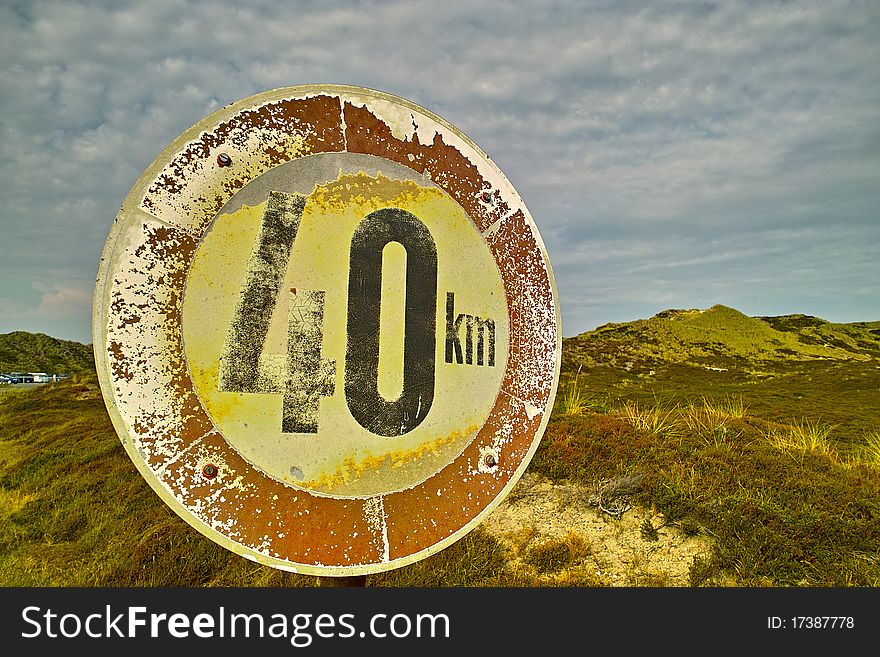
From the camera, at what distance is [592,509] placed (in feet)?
12.8

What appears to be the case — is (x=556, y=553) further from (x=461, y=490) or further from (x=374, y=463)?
(x=374, y=463)

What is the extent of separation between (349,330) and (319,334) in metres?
0.13

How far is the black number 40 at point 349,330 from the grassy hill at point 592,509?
4.18 ft

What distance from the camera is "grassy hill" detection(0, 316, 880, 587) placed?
3.08m

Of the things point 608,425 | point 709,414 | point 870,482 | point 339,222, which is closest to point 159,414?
point 339,222

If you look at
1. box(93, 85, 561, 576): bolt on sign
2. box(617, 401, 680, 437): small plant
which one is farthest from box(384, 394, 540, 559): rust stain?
box(617, 401, 680, 437): small plant

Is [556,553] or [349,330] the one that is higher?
[349,330]

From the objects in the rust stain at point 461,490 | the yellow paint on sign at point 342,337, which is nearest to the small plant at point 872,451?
the rust stain at point 461,490

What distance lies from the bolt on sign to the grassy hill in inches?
38.2

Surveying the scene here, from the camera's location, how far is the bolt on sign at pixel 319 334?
1.98 meters

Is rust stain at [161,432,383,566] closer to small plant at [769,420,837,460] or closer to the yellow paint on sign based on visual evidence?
the yellow paint on sign

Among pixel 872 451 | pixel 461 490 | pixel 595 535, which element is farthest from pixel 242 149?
pixel 872 451

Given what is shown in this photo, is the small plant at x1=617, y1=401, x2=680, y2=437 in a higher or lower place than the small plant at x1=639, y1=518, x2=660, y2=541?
higher

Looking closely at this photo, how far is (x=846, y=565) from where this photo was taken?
3.11m
